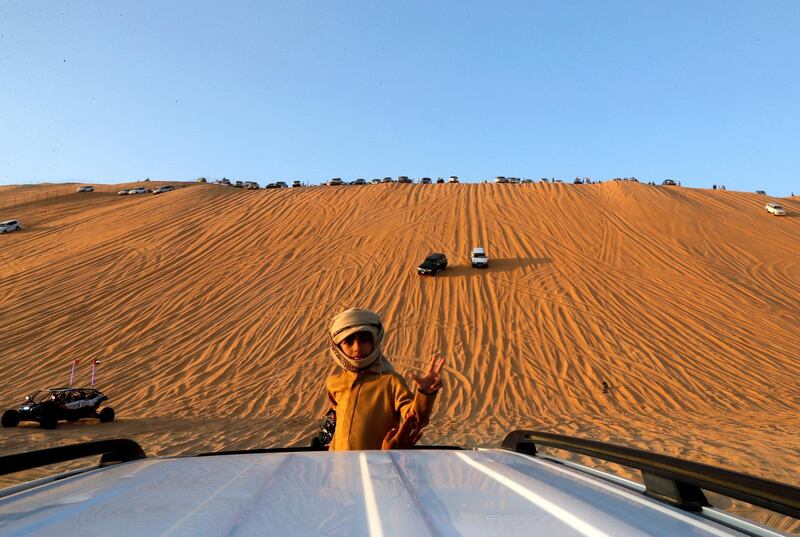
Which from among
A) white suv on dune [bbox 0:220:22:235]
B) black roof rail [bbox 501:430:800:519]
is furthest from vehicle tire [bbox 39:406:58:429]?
white suv on dune [bbox 0:220:22:235]

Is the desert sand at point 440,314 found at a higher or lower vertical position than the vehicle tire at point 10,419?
higher

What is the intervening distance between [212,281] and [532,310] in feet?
48.5

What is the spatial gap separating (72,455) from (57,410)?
11.7m

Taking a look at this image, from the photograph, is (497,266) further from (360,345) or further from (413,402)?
(413,402)

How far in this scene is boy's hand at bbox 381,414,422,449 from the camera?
8.65 feet

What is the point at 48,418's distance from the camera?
11344 millimetres

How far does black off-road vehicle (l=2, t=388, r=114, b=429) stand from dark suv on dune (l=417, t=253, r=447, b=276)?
14728mm

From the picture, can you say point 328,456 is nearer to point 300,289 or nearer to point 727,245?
point 300,289

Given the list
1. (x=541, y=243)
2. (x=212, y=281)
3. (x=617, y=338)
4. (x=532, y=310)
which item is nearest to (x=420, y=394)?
(x=617, y=338)

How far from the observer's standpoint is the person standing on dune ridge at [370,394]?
2633mm

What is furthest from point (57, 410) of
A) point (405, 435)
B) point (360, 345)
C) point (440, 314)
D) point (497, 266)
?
point (497, 266)

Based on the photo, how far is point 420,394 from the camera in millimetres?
2590

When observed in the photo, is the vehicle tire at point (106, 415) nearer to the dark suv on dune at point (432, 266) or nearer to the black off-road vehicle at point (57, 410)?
the black off-road vehicle at point (57, 410)

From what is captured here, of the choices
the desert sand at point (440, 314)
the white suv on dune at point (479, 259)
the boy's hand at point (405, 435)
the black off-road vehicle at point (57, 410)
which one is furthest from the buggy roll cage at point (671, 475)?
the white suv on dune at point (479, 259)
